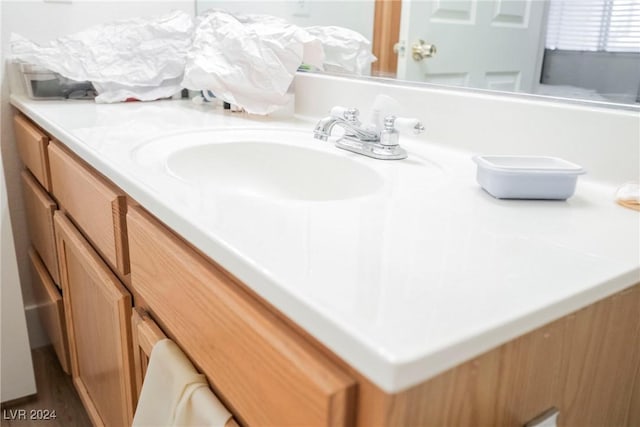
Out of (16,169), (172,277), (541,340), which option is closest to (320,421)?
(541,340)

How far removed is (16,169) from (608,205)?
1659 mm

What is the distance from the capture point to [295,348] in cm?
42

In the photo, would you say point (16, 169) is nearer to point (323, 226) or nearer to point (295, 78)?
point (295, 78)

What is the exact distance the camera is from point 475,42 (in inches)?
45.6

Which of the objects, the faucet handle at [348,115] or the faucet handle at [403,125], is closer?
the faucet handle at [403,125]

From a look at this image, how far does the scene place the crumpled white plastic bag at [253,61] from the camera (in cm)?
129

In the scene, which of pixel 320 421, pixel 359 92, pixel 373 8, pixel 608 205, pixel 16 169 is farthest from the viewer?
pixel 16 169

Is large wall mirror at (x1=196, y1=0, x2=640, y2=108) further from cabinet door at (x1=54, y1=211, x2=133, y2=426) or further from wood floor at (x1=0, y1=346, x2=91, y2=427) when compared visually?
wood floor at (x1=0, y1=346, x2=91, y2=427)

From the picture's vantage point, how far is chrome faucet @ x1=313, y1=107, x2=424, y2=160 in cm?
92

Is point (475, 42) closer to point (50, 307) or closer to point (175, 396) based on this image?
point (175, 396)

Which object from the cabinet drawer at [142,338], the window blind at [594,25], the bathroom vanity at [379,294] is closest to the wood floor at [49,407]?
the bathroom vanity at [379,294]

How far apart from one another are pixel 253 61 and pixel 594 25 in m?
0.74

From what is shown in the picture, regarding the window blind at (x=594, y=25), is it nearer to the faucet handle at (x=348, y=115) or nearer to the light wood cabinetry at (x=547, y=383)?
the faucet handle at (x=348, y=115)

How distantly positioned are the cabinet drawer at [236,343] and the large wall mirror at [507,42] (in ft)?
2.07
